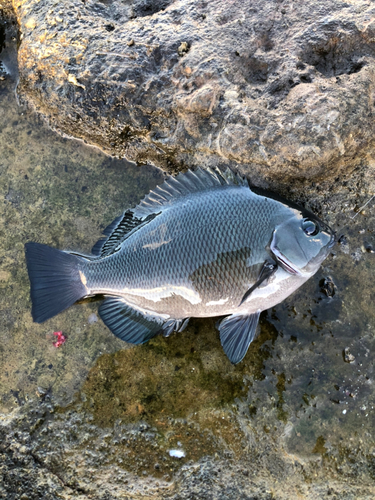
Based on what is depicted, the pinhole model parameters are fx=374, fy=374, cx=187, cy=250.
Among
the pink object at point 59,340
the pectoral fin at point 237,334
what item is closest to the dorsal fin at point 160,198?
the pink object at point 59,340

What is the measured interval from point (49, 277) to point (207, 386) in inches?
54.7

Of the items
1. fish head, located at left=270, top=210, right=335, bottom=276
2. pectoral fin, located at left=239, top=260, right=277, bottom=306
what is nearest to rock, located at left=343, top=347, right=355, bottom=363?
fish head, located at left=270, top=210, right=335, bottom=276

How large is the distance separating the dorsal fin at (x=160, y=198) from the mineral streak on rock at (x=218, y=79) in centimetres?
17

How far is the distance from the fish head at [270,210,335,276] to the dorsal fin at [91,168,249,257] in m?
0.43

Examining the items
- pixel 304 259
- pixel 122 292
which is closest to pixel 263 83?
pixel 304 259

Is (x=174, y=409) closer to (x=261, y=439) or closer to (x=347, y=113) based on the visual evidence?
(x=261, y=439)

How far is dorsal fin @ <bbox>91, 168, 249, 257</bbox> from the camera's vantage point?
2607mm

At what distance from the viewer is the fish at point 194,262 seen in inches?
96.1

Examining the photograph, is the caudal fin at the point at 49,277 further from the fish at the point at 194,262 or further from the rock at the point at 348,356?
the rock at the point at 348,356

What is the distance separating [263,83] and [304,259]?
128 cm

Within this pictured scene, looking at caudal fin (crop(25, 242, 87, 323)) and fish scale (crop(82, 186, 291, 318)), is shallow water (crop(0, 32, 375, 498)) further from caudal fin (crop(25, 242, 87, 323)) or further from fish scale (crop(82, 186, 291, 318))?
fish scale (crop(82, 186, 291, 318))

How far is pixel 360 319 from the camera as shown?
9.00 ft

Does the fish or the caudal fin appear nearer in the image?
the fish

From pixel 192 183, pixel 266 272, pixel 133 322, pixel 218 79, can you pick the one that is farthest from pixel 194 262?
pixel 218 79
